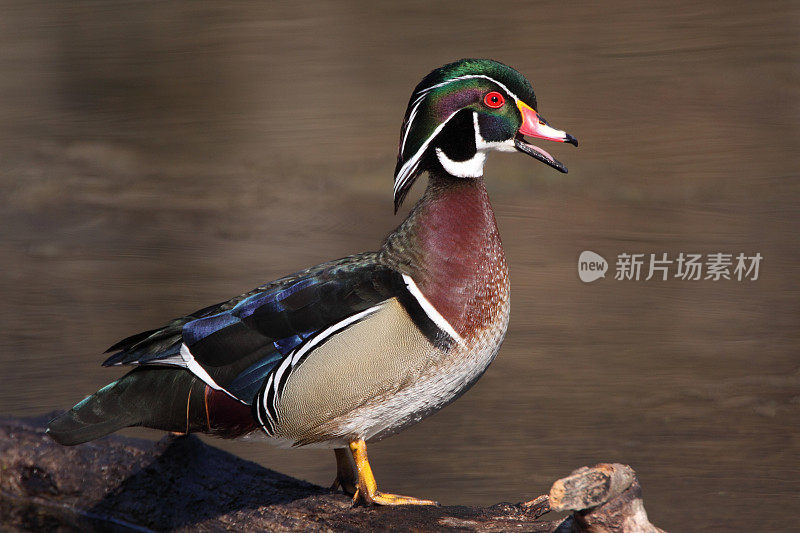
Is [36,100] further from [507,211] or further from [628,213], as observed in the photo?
[628,213]

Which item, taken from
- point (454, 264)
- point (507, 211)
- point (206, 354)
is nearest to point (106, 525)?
point (206, 354)

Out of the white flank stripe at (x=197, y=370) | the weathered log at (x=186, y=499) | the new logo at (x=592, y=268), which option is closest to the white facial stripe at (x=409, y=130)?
the white flank stripe at (x=197, y=370)

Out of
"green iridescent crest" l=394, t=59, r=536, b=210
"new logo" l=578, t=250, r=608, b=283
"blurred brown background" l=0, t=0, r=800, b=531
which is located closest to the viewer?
"green iridescent crest" l=394, t=59, r=536, b=210

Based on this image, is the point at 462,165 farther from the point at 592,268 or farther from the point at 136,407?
the point at 592,268

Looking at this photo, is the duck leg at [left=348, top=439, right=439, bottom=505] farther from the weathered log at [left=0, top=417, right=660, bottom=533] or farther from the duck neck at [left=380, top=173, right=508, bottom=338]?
the duck neck at [left=380, top=173, right=508, bottom=338]

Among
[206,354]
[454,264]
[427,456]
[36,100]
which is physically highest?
[36,100]

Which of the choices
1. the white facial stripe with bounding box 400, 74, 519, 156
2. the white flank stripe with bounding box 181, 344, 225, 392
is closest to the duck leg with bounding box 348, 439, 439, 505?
the white flank stripe with bounding box 181, 344, 225, 392

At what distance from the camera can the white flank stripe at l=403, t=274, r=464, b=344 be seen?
1888 millimetres

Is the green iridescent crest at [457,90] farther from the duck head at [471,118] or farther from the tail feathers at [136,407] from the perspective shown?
the tail feathers at [136,407]

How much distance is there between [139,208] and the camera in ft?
16.2

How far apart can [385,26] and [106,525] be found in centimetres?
385

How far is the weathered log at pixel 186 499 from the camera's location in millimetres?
1820

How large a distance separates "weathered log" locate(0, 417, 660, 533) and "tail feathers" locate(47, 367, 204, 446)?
0.16 meters

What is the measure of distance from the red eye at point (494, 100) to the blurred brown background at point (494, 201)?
1.17m
